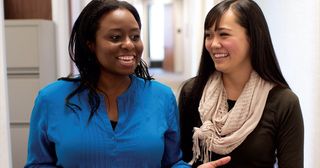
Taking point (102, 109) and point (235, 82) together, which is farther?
point (235, 82)

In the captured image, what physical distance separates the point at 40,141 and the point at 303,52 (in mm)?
1567

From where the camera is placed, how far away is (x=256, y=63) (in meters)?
1.24

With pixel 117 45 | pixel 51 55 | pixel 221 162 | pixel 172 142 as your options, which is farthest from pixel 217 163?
pixel 51 55

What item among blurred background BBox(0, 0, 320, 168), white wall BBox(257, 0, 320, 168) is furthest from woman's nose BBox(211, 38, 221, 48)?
white wall BBox(257, 0, 320, 168)

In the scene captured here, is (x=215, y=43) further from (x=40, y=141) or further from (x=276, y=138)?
(x=40, y=141)

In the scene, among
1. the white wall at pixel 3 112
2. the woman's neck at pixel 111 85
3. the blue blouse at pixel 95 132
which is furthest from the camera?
the white wall at pixel 3 112

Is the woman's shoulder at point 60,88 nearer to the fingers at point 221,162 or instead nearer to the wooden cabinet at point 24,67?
the fingers at point 221,162

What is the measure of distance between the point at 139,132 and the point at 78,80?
0.91ft

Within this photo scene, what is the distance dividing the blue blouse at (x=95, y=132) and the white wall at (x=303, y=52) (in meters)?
1.08

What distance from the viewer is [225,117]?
4.09ft

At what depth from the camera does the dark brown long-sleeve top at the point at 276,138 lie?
1.18 m

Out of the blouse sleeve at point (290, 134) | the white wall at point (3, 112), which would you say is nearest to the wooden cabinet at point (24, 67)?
the white wall at point (3, 112)

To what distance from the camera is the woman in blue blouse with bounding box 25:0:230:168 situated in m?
1.02

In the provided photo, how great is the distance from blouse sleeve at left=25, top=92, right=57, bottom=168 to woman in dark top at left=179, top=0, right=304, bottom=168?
518 mm
